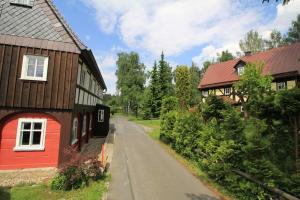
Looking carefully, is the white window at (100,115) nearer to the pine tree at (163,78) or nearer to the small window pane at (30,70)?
the small window pane at (30,70)

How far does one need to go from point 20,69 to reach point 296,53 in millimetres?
27982

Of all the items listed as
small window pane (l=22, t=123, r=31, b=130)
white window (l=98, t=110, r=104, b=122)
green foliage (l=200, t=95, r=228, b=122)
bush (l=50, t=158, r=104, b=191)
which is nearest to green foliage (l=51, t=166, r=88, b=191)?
bush (l=50, t=158, r=104, b=191)

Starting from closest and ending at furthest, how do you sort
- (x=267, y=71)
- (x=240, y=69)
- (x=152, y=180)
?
(x=152, y=180) → (x=267, y=71) → (x=240, y=69)

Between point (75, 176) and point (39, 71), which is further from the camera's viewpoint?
point (39, 71)

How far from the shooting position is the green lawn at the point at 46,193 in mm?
8456

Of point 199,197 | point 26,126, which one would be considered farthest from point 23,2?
point 199,197

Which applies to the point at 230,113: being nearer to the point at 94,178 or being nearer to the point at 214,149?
the point at 214,149

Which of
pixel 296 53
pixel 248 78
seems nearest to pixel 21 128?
pixel 248 78

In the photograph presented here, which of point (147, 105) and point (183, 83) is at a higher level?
point (183, 83)

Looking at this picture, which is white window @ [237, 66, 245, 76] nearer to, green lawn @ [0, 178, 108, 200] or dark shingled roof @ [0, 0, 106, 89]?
dark shingled roof @ [0, 0, 106, 89]

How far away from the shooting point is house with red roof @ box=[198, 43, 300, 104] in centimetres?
2523

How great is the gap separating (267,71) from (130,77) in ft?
127

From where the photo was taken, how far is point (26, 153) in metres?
11.6

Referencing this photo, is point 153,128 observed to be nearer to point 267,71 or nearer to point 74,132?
point 267,71
